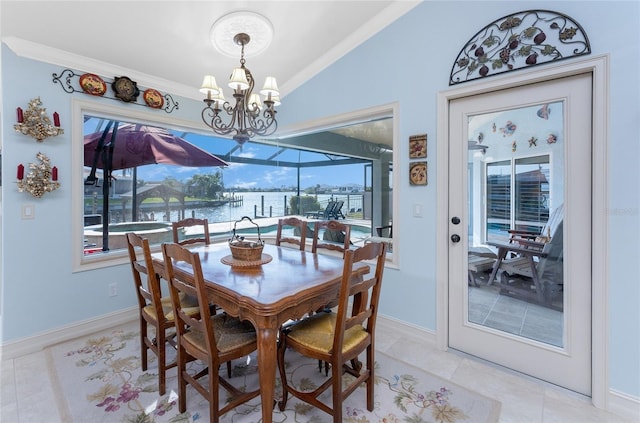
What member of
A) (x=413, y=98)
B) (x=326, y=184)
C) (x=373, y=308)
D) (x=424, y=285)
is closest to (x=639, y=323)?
(x=424, y=285)

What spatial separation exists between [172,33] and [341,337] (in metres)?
2.77

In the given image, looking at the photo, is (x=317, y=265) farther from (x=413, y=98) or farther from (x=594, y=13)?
A: (x=594, y=13)

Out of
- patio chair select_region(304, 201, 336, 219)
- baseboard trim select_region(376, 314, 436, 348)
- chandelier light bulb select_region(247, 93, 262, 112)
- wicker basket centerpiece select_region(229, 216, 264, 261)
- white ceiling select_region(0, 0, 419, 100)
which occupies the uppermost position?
white ceiling select_region(0, 0, 419, 100)

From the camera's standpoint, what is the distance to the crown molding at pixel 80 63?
90.7 inches

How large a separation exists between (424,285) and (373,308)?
108 centimetres

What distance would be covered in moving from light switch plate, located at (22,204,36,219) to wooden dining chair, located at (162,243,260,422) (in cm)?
162

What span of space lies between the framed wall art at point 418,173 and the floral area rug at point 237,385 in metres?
1.51

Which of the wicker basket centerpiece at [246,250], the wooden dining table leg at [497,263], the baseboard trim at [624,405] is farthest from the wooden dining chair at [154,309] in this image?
the baseboard trim at [624,405]

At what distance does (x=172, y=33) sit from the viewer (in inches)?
97.9

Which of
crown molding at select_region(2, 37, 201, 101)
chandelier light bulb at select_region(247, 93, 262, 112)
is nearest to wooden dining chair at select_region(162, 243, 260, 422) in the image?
chandelier light bulb at select_region(247, 93, 262, 112)

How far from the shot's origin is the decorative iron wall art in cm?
255

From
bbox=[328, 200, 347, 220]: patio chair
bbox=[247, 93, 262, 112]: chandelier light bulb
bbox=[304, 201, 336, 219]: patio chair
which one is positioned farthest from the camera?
bbox=[304, 201, 336, 219]: patio chair

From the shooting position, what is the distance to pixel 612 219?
175 cm

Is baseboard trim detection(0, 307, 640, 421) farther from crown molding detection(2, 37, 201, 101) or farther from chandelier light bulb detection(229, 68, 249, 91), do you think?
chandelier light bulb detection(229, 68, 249, 91)
